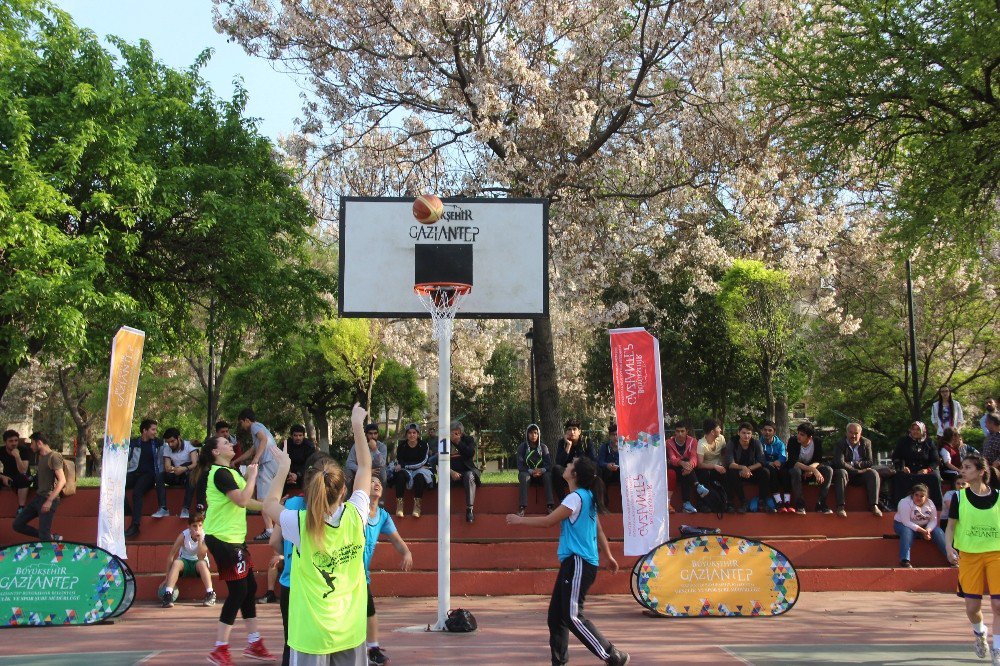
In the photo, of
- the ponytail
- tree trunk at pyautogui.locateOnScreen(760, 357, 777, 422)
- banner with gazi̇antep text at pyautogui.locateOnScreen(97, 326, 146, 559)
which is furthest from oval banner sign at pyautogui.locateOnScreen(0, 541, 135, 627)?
tree trunk at pyautogui.locateOnScreen(760, 357, 777, 422)

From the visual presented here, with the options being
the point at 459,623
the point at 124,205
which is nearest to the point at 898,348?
the point at 124,205

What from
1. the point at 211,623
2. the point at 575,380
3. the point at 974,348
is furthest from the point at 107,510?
the point at 974,348

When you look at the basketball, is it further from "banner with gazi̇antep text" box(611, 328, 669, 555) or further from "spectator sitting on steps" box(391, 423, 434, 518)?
"spectator sitting on steps" box(391, 423, 434, 518)

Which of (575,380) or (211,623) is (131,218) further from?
(575,380)

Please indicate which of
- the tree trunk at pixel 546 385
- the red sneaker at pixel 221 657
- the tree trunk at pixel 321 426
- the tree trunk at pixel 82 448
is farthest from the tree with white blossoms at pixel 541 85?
the tree trunk at pixel 82 448

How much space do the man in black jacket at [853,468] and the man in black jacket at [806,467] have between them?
16cm

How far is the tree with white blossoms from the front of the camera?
17.6 meters

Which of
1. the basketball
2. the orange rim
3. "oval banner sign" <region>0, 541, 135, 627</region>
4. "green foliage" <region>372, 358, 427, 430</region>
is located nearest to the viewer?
the basketball

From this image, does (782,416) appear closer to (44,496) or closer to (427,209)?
(427,209)

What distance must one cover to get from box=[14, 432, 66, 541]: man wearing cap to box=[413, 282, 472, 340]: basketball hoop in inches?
222

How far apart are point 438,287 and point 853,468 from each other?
7.23 metres

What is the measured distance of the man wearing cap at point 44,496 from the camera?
12.0 meters

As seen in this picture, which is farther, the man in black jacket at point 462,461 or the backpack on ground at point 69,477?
the man in black jacket at point 462,461

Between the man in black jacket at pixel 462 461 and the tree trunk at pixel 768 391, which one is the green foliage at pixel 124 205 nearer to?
the man in black jacket at pixel 462 461
